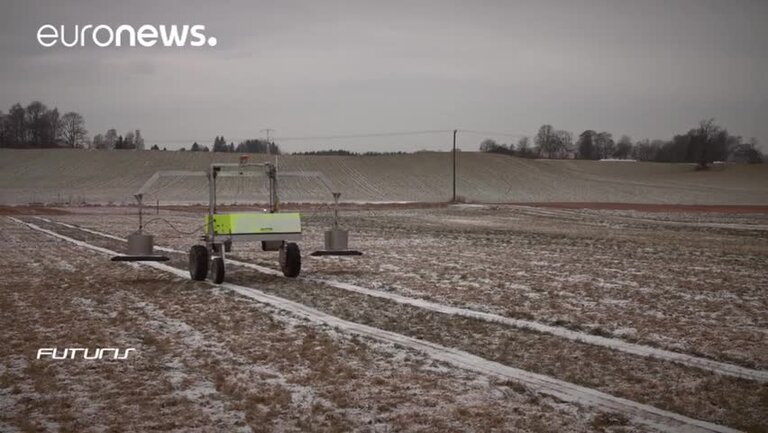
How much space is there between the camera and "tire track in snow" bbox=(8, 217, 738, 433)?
286 inches

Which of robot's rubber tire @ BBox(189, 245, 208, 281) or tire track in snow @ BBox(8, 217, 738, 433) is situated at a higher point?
robot's rubber tire @ BBox(189, 245, 208, 281)

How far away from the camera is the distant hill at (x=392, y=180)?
83938 mm

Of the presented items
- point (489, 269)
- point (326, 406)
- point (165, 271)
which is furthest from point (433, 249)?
point (326, 406)

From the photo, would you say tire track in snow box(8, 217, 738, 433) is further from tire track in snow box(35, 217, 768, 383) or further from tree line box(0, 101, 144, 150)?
tree line box(0, 101, 144, 150)

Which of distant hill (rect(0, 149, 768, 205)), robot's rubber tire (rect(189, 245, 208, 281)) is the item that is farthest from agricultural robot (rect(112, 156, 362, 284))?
distant hill (rect(0, 149, 768, 205))

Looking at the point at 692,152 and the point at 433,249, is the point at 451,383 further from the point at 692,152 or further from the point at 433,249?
the point at 692,152

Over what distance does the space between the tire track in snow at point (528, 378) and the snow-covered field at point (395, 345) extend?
3 cm

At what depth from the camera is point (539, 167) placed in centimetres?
12025

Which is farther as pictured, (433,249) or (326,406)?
(433,249)

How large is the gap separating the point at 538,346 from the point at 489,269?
8.95 metres

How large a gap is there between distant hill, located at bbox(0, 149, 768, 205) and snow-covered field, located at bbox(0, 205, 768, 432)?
59.7 m

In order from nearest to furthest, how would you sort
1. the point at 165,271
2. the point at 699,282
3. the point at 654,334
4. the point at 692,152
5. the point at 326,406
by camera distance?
1. the point at 326,406
2. the point at 654,334
3. the point at 699,282
4. the point at 165,271
5. the point at 692,152

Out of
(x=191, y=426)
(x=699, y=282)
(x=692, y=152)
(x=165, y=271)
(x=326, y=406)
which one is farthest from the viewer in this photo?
(x=692, y=152)

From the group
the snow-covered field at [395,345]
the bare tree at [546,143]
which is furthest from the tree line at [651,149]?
the snow-covered field at [395,345]
